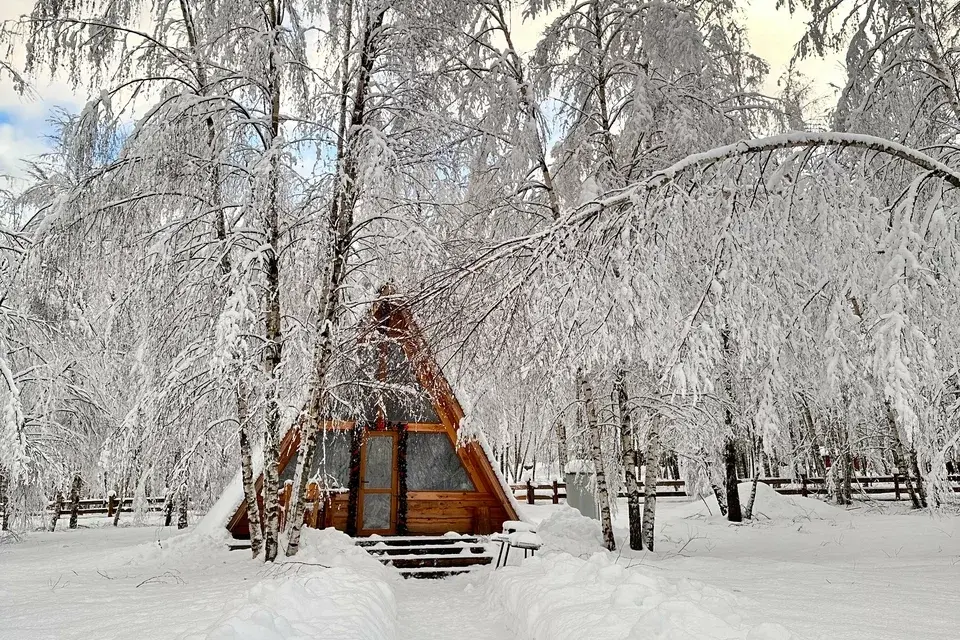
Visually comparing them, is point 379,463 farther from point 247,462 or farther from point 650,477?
point 650,477

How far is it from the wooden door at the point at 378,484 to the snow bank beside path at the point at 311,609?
359 centimetres

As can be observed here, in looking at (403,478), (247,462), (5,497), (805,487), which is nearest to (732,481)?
(805,487)

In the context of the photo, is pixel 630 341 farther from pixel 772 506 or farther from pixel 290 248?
pixel 772 506

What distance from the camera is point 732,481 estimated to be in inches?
583

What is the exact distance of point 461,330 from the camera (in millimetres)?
4637

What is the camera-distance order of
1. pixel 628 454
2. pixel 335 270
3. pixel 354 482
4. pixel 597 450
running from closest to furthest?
pixel 335 270 → pixel 597 450 → pixel 628 454 → pixel 354 482

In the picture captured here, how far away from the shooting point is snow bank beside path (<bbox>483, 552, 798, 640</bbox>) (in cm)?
395

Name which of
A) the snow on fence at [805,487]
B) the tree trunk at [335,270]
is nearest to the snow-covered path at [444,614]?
the tree trunk at [335,270]

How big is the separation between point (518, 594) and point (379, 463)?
581cm

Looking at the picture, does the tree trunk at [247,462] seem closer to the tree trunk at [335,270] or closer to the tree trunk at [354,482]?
the tree trunk at [335,270]

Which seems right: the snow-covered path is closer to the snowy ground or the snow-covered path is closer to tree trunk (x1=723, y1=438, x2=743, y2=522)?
the snowy ground

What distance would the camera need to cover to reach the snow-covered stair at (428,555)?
9.26m

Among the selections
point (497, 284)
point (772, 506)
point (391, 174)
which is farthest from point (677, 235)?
point (772, 506)

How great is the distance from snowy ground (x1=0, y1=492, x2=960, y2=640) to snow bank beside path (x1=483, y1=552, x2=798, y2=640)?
0.02 meters
